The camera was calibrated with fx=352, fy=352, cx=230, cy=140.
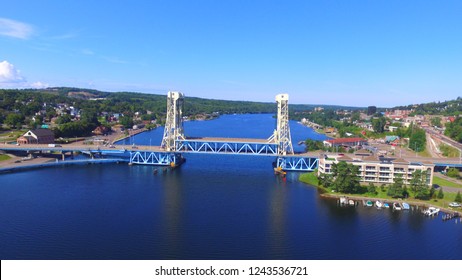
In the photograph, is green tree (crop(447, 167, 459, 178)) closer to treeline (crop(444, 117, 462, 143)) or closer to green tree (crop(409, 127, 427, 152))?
green tree (crop(409, 127, 427, 152))

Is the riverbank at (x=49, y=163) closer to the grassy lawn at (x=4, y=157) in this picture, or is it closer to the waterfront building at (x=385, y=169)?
the grassy lawn at (x=4, y=157)

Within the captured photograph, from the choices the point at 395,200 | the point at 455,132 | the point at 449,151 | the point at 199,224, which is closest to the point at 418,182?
the point at 395,200

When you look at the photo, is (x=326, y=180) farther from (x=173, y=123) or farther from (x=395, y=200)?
(x=173, y=123)

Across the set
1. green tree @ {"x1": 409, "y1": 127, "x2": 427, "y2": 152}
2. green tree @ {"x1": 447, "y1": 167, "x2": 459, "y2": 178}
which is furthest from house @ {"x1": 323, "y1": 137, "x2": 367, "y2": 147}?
green tree @ {"x1": 447, "y1": 167, "x2": 459, "y2": 178}

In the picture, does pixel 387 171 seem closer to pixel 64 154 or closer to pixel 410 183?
pixel 410 183

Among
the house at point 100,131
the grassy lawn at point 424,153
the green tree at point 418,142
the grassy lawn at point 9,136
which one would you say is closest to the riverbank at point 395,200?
the grassy lawn at point 424,153

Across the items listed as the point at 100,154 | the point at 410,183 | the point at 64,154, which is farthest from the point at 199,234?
the point at 64,154
